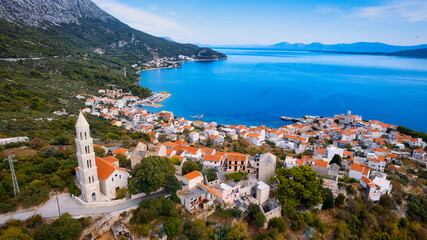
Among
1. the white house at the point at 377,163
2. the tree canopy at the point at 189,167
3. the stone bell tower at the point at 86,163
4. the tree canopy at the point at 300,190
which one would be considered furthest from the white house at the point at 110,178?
the white house at the point at 377,163

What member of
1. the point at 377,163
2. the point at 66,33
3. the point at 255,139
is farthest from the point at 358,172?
Result: the point at 66,33

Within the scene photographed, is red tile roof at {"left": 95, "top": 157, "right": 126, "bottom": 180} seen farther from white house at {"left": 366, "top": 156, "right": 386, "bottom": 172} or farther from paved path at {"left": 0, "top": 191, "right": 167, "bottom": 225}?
white house at {"left": 366, "top": 156, "right": 386, "bottom": 172}

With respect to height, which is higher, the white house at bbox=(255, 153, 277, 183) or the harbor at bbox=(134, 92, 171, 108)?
the white house at bbox=(255, 153, 277, 183)

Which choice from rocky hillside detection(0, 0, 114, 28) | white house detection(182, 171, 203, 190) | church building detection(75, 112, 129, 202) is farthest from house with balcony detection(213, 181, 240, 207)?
rocky hillside detection(0, 0, 114, 28)

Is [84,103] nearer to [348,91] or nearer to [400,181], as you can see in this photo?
[400,181]

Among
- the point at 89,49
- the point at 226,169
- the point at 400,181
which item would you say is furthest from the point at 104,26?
the point at 400,181
